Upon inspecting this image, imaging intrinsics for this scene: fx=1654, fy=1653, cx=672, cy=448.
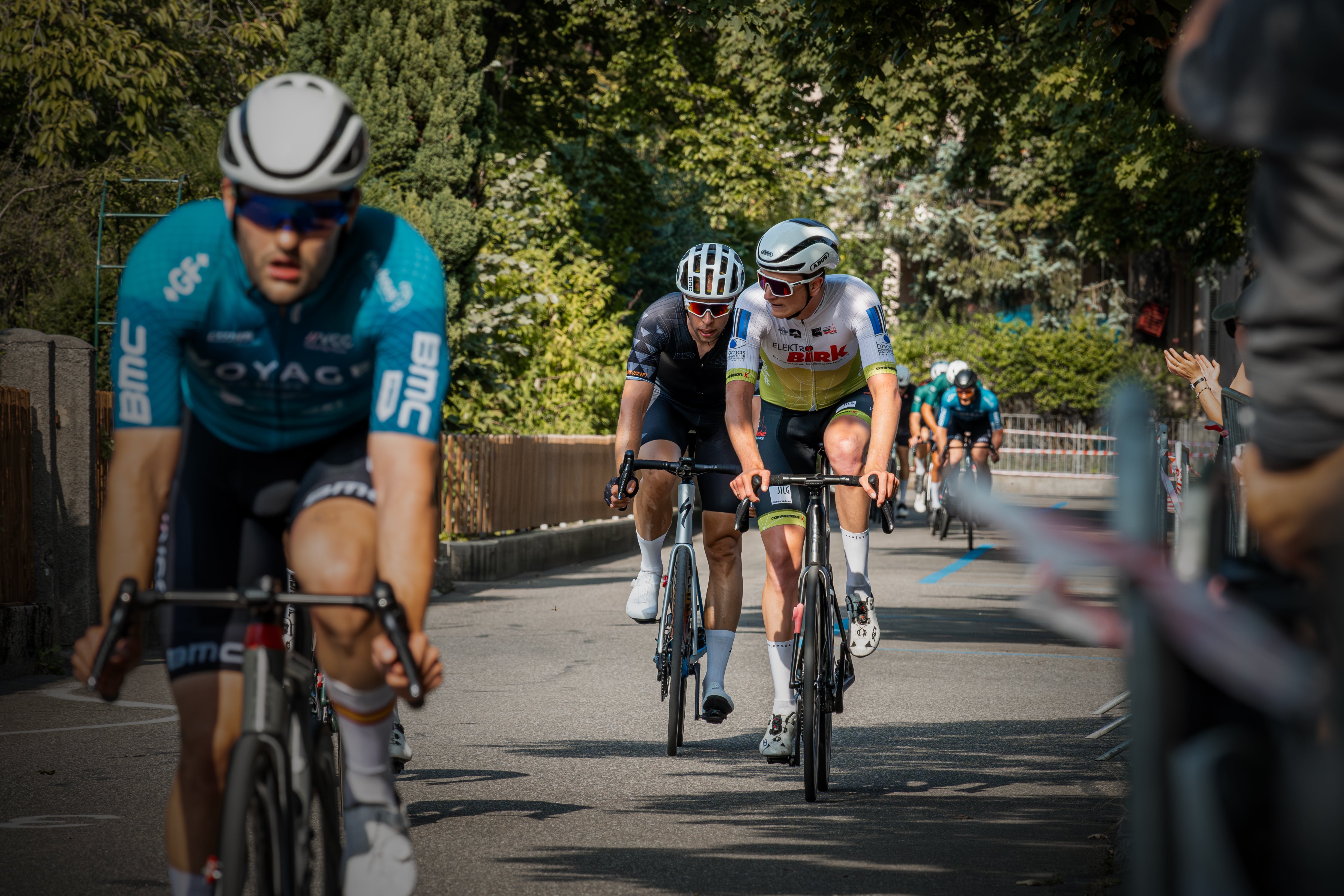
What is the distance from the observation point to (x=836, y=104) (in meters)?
13.1

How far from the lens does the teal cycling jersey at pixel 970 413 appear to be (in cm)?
2212

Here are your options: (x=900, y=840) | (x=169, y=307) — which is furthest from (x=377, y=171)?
(x=169, y=307)

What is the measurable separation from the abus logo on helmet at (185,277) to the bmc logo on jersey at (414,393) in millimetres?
472

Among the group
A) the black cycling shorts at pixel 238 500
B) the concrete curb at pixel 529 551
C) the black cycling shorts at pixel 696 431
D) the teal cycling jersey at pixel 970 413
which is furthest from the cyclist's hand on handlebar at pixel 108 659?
the teal cycling jersey at pixel 970 413

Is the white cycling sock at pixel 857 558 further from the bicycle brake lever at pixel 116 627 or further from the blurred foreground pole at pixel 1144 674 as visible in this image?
the blurred foreground pole at pixel 1144 674

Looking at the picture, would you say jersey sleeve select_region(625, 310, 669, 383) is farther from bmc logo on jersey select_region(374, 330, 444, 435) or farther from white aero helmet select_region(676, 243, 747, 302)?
bmc logo on jersey select_region(374, 330, 444, 435)

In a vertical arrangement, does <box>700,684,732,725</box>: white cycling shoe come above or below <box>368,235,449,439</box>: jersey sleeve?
below

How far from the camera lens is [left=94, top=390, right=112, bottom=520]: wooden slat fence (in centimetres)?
1154

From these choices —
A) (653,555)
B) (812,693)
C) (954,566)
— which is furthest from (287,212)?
(954,566)

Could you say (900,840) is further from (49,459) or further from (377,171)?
(377,171)

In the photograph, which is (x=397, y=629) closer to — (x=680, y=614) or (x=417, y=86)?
(x=680, y=614)

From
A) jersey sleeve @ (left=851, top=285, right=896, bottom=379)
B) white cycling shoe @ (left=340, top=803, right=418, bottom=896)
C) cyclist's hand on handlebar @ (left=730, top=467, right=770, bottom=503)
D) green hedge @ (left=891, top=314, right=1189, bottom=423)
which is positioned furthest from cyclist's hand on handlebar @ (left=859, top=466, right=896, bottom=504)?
green hedge @ (left=891, top=314, right=1189, bottom=423)

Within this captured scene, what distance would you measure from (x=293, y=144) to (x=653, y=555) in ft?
17.1

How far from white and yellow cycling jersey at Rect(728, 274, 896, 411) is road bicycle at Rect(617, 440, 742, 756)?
538 mm
